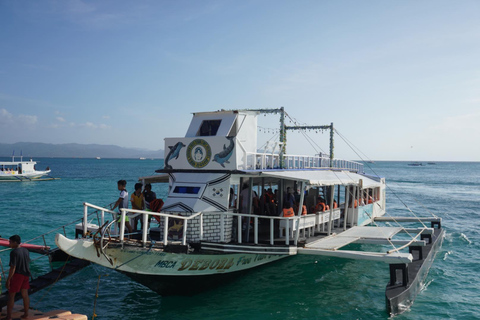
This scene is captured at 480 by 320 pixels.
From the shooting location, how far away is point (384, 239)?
1399 cm

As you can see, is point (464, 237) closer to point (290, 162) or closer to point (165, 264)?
point (290, 162)

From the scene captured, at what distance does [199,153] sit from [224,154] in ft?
2.75

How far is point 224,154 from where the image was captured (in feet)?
38.8

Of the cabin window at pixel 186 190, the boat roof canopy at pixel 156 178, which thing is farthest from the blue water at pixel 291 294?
the boat roof canopy at pixel 156 178

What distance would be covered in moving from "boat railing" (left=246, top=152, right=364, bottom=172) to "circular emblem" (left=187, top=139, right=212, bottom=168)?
51.3 inches

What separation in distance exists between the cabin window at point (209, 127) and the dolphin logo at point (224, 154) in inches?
62.3

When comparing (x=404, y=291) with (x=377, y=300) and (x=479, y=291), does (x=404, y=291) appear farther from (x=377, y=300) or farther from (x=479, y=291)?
(x=479, y=291)

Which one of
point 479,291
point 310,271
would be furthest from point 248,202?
point 479,291

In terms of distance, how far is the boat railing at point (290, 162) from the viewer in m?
12.5

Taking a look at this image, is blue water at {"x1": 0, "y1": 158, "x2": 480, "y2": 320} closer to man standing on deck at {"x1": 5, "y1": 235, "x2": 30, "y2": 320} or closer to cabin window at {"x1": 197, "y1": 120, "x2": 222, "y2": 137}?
man standing on deck at {"x1": 5, "y1": 235, "x2": 30, "y2": 320}

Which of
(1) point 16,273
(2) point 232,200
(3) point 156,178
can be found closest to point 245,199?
(2) point 232,200

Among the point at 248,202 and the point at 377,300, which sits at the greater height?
the point at 248,202

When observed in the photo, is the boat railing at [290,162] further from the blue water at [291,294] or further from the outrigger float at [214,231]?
the blue water at [291,294]

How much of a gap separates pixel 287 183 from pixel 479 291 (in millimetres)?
8283
